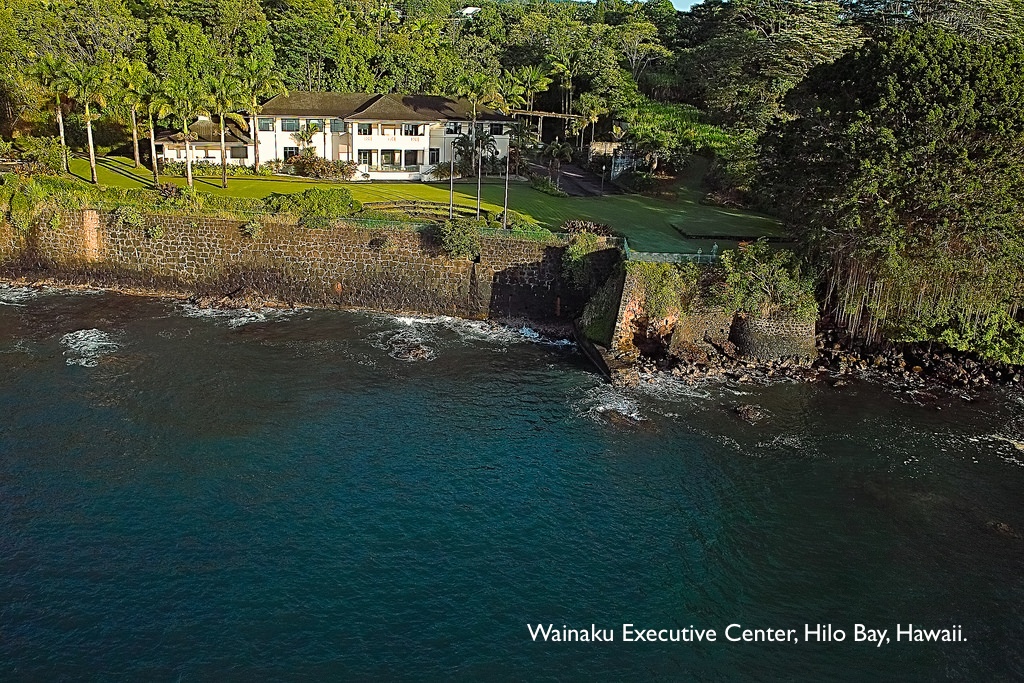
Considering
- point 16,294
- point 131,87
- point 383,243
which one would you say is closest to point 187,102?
point 131,87

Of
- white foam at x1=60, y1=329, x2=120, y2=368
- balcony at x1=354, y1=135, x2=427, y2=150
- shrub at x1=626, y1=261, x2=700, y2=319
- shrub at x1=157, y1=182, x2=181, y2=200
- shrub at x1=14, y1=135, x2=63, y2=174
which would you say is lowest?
white foam at x1=60, y1=329, x2=120, y2=368

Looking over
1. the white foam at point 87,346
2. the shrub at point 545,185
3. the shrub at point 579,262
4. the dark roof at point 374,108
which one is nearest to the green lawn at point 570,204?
the shrub at point 545,185

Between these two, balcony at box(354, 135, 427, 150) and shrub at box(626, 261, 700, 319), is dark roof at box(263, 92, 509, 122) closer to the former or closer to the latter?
balcony at box(354, 135, 427, 150)

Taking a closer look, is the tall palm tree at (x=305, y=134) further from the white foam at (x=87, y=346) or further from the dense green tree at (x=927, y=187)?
the dense green tree at (x=927, y=187)

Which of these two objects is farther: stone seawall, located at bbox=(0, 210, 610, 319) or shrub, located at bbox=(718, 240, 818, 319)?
stone seawall, located at bbox=(0, 210, 610, 319)

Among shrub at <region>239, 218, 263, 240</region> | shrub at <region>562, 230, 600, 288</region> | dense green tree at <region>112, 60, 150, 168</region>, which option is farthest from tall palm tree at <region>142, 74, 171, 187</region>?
shrub at <region>562, 230, 600, 288</region>

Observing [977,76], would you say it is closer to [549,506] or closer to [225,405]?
[549,506]

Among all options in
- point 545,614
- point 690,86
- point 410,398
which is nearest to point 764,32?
point 690,86
